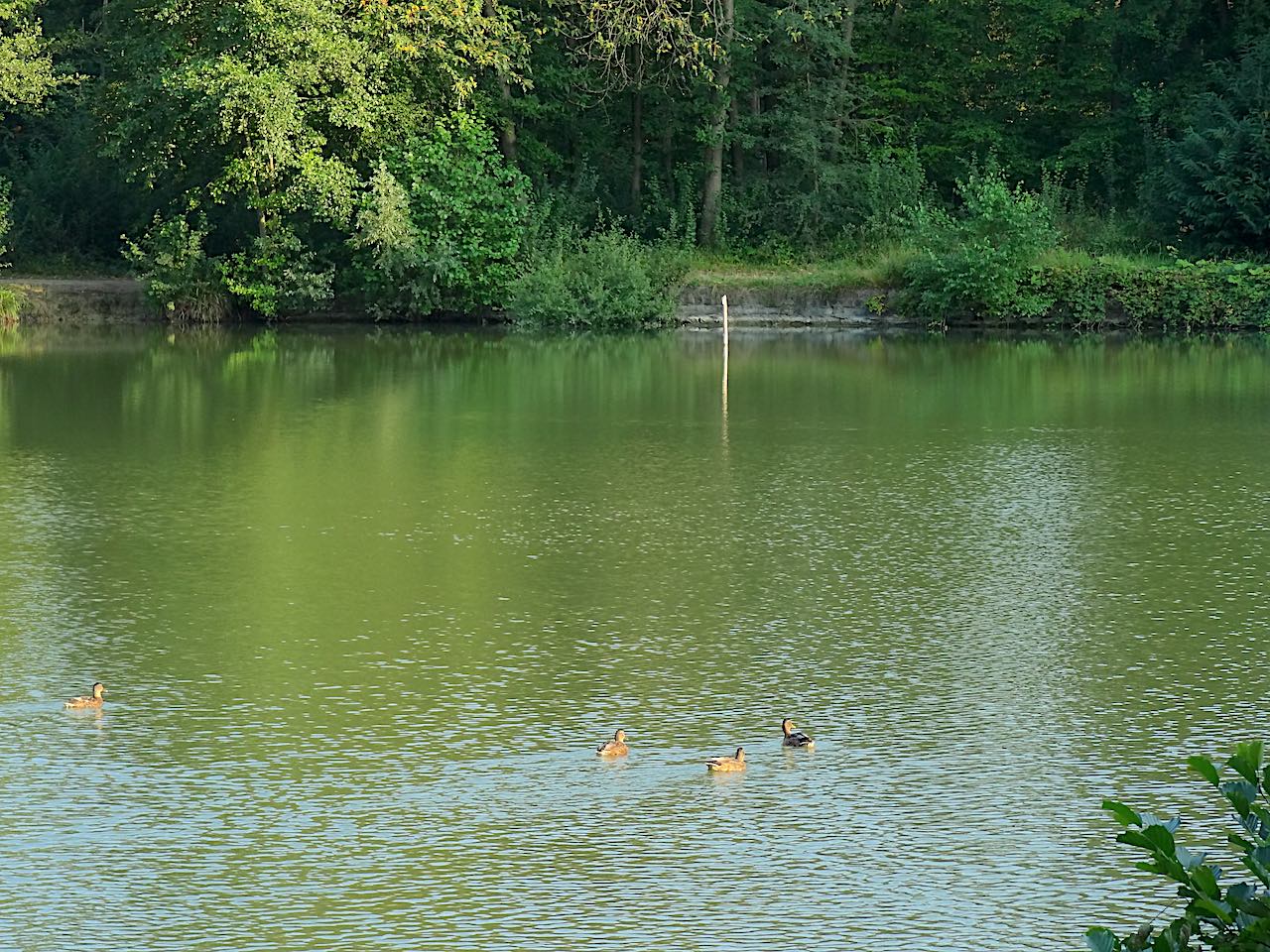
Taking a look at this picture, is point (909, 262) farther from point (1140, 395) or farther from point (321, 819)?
point (321, 819)

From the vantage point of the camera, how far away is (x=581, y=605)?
12.7 m

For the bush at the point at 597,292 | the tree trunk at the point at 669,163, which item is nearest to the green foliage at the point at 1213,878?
the bush at the point at 597,292

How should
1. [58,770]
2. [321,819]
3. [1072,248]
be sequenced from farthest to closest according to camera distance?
[1072,248], [58,770], [321,819]

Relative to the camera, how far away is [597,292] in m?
35.7

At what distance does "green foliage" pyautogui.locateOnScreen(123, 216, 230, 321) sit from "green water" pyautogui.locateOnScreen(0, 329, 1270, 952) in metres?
14.4

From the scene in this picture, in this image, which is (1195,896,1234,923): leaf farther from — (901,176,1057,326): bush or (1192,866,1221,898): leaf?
(901,176,1057,326): bush

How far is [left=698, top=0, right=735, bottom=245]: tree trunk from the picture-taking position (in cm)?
3747

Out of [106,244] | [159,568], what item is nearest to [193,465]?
[159,568]

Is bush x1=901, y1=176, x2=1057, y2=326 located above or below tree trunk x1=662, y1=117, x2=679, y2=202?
below

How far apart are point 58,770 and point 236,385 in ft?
55.8

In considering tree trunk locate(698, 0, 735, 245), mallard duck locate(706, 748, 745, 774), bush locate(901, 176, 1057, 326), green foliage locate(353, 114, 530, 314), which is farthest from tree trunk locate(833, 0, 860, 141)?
mallard duck locate(706, 748, 745, 774)

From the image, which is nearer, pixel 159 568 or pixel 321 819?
pixel 321 819

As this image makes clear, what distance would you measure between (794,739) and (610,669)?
1.83m

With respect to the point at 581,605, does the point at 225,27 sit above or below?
above
